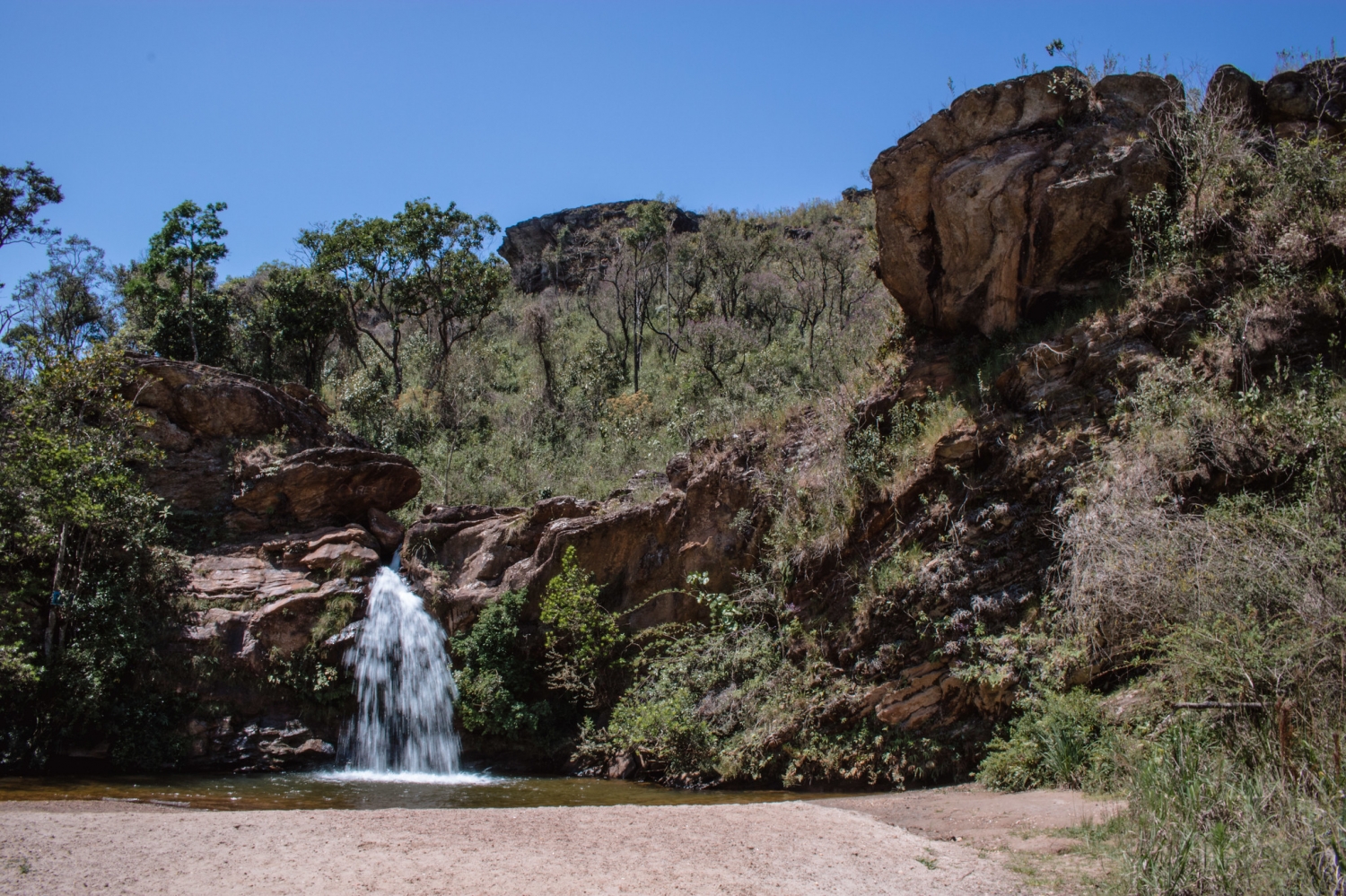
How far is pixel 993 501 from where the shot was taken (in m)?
10.3

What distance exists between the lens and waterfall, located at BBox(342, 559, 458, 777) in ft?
41.5

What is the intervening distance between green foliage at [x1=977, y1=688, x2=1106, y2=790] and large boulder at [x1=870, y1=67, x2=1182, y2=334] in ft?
21.6

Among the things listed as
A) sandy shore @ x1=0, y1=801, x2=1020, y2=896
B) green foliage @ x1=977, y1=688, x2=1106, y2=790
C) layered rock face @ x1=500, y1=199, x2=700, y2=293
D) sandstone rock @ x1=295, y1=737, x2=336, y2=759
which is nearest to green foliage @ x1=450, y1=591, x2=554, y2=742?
sandstone rock @ x1=295, y1=737, x2=336, y2=759

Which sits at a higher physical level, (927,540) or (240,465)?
(240,465)

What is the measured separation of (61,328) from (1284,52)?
4064cm

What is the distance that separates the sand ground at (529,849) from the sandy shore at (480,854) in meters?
0.02

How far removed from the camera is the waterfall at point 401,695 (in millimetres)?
12656

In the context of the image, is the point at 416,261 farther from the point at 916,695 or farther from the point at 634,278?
the point at 916,695

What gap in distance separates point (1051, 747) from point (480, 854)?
5605mm

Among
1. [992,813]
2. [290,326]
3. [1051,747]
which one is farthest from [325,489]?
[1051,747]

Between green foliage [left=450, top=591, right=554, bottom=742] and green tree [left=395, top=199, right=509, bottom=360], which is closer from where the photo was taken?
green foliage [left=450, top=591, right=554, bottom=742]

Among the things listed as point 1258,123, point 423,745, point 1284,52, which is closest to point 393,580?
point 423,745

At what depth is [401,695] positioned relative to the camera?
13133 mm

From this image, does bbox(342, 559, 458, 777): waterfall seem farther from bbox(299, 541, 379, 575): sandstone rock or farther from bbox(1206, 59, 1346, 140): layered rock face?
bbox(1206, 59, 1346, 140): layered rock face
